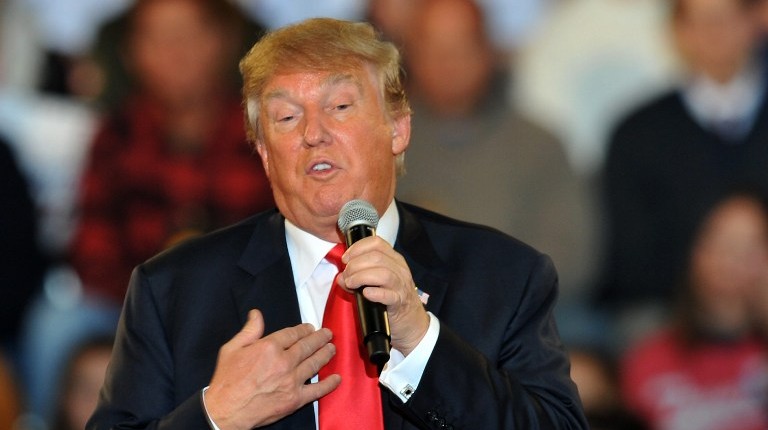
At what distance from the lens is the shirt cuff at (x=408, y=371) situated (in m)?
2.41

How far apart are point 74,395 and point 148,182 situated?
43.6 inches

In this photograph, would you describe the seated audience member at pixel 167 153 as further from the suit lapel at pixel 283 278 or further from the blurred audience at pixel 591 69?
the suit lapel at pixel 283 278

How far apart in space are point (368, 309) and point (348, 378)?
0.40 meters

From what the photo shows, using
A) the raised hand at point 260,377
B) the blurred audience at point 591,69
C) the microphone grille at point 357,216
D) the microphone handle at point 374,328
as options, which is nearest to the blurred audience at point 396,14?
the blurred audience at point 591,69

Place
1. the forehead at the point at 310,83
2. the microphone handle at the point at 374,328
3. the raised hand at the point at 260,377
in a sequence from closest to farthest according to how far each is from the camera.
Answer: the microphone handle at the point at 374,328 < the raised hand at the point at 260,377 < the forehead at the point at 310,83

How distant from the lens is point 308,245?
2770 mm

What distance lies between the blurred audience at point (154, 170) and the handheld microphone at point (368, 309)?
12.2ft

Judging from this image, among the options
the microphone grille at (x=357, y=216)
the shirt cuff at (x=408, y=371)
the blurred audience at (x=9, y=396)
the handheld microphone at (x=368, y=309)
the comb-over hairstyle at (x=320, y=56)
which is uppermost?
the comb-over hairstyle at (x=320, y=56)

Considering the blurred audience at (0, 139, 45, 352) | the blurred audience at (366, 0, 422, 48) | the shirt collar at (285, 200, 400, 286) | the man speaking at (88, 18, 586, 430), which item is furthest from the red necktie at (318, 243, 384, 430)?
the blurred audience at (0, 139, 45, 352)

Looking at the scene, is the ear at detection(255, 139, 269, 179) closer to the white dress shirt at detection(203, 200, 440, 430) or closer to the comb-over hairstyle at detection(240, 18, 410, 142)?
the comb-over hairstyle at detection(240, 18, 410, 142)

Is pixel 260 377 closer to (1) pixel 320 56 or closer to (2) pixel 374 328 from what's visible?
(2) pixel 374 328

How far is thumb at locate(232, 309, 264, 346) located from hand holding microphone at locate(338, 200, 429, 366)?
9.6 inches

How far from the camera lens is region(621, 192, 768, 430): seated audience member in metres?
6.02

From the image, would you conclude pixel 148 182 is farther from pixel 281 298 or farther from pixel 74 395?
pixel 281 298
